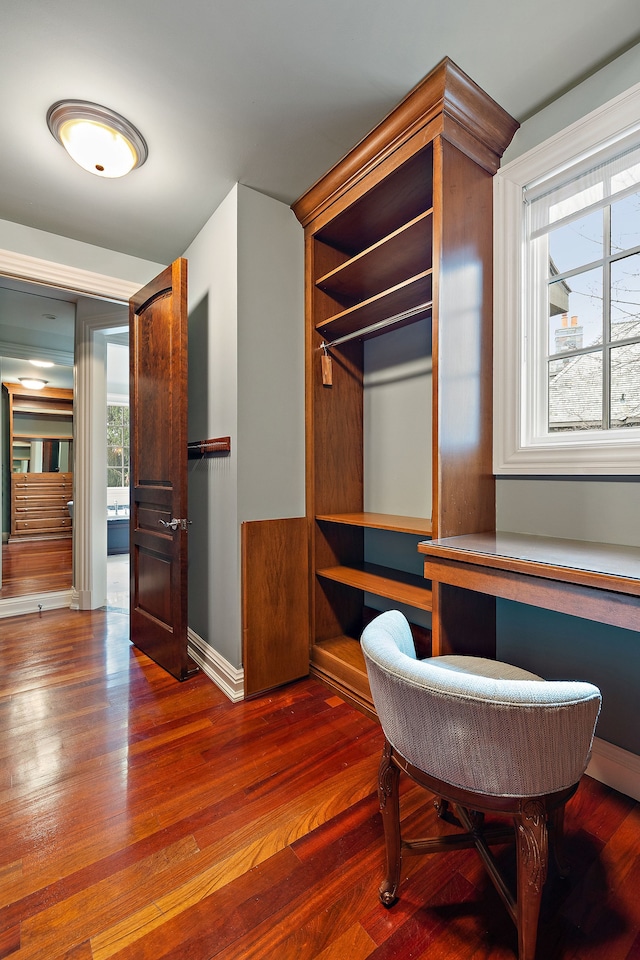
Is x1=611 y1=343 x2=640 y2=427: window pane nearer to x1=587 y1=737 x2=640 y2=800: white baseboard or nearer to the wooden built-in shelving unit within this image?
the wooden built-in shelving unit

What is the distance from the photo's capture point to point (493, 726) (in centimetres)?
84

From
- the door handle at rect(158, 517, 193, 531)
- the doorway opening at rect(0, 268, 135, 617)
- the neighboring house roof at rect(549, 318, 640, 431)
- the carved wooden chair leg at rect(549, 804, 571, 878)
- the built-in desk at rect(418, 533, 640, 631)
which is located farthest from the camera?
the doorway opening at rect(0, 268, 135, 617)

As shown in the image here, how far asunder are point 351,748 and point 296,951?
0.77 metres

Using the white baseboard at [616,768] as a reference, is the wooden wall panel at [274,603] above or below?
above

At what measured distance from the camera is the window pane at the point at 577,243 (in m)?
1.67

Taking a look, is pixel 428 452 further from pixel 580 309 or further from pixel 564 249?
pixel 564 249

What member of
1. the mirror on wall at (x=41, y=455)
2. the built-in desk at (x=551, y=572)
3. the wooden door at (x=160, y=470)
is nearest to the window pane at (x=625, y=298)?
the built-in desk at (x=551, y=572)

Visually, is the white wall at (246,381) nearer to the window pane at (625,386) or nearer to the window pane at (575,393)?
the window pane at (575,393)

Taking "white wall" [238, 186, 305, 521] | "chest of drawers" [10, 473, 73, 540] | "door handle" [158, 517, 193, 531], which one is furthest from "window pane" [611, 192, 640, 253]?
"chest of drawers" [10, 473, 73, 540]

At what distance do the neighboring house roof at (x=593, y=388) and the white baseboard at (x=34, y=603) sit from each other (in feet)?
13.0

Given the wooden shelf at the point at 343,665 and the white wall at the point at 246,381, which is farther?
the white wall at the point at 246,381

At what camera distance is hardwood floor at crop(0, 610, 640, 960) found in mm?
1040

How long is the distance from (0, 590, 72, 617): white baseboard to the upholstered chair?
3.62m

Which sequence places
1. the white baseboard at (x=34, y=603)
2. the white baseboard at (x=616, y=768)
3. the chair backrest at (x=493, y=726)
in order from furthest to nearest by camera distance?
the white baseboard at (x=34, y=603), the white baseboard at (x=616, y=768), the chair backrest at (x=493, y=726)
